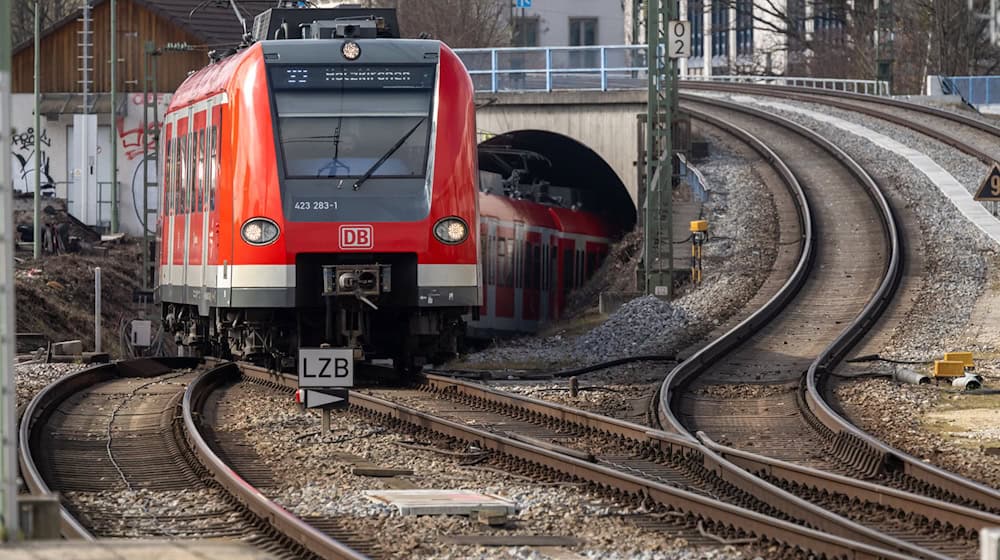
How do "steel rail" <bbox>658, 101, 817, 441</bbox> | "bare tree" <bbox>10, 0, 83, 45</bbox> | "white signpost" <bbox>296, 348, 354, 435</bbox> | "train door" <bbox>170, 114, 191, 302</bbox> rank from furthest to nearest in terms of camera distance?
1. "bare tree" <bbox>10, 0, 83, 45</bbox>
2. "train door" <bbox>170, 114, 191, 302</bbox>
3. "steel rail" <bbox>658, 101, 817, 441</bbox>
4. "white signpost" <bbox>296, 348, 354, 435</bbox>

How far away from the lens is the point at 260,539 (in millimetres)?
8961

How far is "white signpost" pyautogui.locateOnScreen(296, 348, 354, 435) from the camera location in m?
13.5

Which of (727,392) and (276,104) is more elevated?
(276,104)

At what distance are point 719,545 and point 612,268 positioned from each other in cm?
2629

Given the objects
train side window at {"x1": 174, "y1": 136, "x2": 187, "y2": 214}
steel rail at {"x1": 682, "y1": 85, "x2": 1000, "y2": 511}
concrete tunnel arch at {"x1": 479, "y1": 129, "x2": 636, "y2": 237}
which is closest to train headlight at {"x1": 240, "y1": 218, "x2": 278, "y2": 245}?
train side window at {"x1": 174, "y1": 136, "x2": 187, "y2": 214}

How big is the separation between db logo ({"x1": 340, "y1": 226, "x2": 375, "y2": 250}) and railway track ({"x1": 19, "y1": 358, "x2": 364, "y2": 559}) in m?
2.07

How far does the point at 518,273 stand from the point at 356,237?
50.9 feet

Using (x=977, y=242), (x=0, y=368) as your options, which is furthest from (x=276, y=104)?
(x=977, y=242)

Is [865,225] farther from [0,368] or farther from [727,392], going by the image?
[0,368]

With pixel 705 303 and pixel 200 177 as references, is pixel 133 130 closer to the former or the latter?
pixel 705 303

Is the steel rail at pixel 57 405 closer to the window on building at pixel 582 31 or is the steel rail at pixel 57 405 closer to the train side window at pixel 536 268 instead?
the train side window at pixel 536 268

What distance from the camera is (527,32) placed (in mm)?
77500

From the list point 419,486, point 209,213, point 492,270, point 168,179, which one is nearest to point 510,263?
point 492,270

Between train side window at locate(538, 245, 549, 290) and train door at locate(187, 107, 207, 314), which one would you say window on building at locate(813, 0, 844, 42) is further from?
train door at locate(187, 107, 207, 314)
